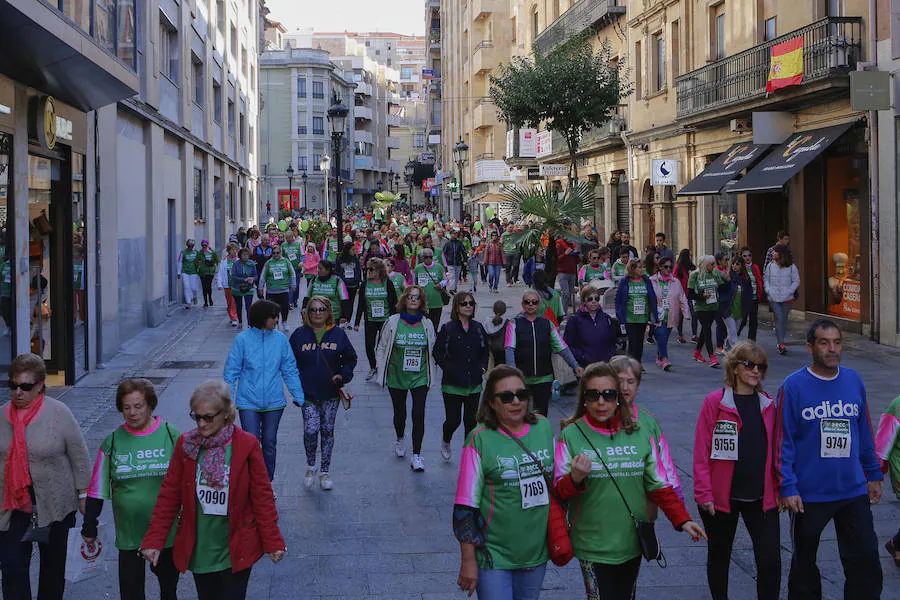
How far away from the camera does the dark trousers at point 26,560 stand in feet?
17.6

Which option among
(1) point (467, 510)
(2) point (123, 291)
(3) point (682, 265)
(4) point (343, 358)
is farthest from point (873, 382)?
(2) point (123, 291)

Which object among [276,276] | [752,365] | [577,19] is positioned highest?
[577,19]

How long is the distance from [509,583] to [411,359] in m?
4.94

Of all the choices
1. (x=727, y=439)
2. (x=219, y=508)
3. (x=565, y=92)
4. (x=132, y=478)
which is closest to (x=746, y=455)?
(x=727, y=439)

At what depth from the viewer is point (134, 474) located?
5246 mm

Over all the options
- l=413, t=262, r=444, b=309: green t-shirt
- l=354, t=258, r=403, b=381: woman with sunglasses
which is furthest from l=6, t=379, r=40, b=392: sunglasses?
l=413, t=262, r=444, b=309: green t-shirt

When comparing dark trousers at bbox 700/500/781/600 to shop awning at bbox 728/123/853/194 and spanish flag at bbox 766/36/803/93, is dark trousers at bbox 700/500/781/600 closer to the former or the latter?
shop awning at bbox 728/123/853/194

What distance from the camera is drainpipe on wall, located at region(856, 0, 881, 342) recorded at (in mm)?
17219

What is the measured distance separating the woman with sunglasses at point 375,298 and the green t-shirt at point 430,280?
6.35ft

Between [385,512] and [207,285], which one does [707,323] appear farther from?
[207,285]

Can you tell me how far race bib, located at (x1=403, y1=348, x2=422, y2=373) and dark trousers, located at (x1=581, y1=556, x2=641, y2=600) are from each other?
15.6 feet

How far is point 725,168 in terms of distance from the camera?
2247 cm

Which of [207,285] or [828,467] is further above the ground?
[207,285]

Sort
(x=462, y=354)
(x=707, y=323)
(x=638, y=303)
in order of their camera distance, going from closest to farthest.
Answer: (x=462, y=354)
(x=638, y=303)
(x=707, y=323)
